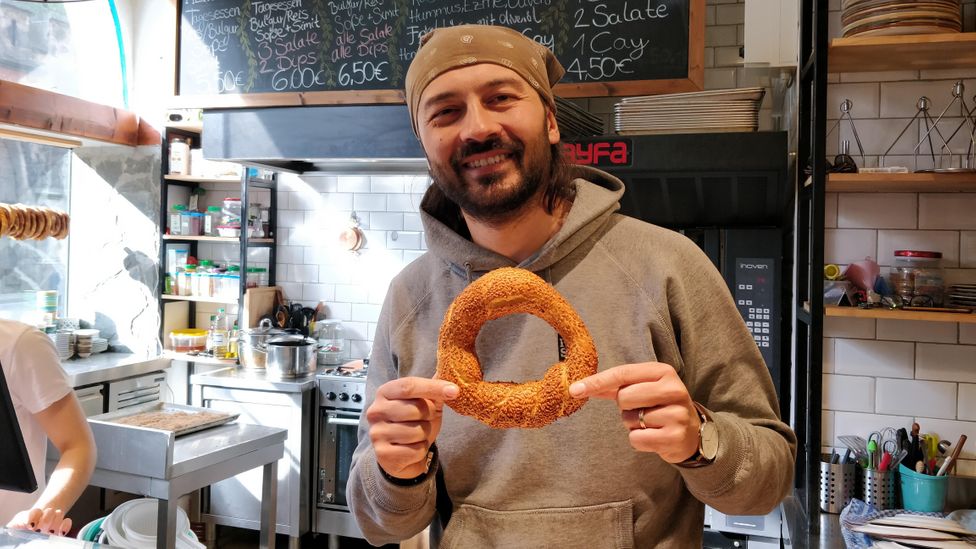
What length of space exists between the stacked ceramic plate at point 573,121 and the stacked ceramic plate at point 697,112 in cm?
22

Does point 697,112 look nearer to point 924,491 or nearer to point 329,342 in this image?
point 924,491

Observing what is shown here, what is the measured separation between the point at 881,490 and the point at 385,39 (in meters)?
3.06

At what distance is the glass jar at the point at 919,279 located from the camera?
2.48 m

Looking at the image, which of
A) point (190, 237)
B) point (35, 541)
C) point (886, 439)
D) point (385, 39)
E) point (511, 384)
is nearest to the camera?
point (511, 384)

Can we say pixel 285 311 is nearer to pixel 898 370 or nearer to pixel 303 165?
pixel 303 165

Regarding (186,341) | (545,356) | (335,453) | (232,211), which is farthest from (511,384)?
(186,341)

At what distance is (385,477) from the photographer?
122cm

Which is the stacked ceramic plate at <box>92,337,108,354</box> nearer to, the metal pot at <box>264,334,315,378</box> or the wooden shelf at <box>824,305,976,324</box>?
the metal pot at <box>264,334,315,378</box>

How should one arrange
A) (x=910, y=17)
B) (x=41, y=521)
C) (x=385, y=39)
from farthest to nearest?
1. (x=385, y=39)
2. (x=910, y=17)
3. (x=41, y=521)

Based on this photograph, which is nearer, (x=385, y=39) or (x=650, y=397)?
(x=650, y=397)

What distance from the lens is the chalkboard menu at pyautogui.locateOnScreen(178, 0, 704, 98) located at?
127 inches

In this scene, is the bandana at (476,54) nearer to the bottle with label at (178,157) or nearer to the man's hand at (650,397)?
the man's hand at (650,397)

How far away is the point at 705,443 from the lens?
106cm

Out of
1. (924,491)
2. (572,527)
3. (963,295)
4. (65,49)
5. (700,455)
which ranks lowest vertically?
(924,491)
